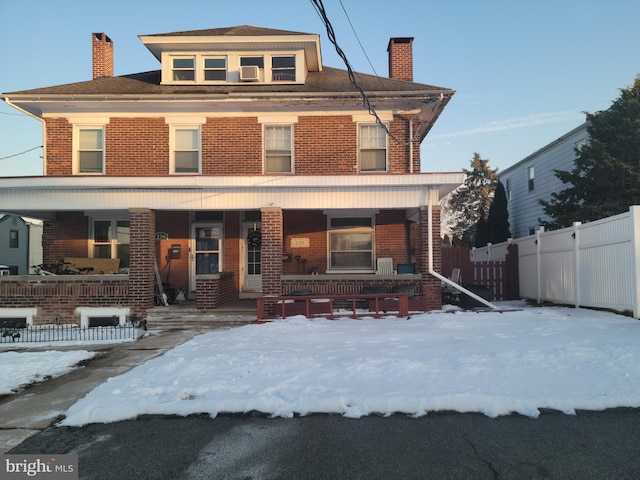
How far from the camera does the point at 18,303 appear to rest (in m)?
11.4

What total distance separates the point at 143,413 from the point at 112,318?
26.4 ft

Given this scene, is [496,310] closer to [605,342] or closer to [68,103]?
[605,342]

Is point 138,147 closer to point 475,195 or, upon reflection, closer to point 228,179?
point 228,179

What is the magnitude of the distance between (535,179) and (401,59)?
45.5ft

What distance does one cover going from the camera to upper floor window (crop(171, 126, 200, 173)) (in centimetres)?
1333

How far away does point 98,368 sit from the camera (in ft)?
21.3

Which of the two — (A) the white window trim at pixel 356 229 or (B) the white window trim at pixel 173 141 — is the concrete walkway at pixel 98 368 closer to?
(A) the white window trim at pixel 356 229

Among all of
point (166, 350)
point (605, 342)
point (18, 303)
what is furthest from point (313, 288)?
point (18, 303)

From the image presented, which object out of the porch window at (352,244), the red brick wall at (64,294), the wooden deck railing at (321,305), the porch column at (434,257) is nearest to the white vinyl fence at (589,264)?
the porch column at (434,257)

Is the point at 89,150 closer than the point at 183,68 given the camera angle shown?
Yes

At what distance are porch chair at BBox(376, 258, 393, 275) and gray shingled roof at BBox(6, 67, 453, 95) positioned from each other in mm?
5094

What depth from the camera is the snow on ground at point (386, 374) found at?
177 inches

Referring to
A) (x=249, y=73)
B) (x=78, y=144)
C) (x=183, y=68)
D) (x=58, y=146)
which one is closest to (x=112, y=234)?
(x=78, y=144)

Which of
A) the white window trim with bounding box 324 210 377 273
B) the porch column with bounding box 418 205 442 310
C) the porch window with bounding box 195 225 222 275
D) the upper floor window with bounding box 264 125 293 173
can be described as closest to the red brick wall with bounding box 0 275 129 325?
the porch window with bounding box 195 225 222 275
